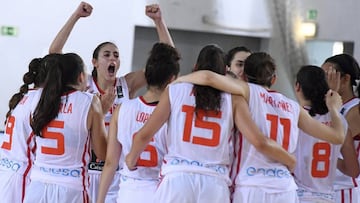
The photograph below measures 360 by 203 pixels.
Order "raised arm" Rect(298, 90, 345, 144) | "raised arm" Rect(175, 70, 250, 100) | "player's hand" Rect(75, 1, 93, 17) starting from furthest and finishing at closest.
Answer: "player's hand" Rect(75, 1, 93, 17), "raised arm" Rect(298, 90, 345, 144), "raised arm" Rect(175, 70, 250, 100)

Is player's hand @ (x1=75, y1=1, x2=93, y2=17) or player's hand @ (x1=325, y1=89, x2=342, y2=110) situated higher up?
player's hand @ (x1=75, y1=1, x2=93, y2=17)

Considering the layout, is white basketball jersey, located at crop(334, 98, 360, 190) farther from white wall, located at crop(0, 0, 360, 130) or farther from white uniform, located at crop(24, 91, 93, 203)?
white wall, located at crop(0, 0, 360, 130)

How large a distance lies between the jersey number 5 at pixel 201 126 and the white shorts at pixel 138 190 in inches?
18.0

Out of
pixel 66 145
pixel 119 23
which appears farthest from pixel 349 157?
pixel 119 23

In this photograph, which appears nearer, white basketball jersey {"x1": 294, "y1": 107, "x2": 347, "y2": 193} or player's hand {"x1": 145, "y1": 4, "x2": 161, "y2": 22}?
white basketball jersey {"x1": 294, "y1": 107, "x2": 347, "y2": 193}

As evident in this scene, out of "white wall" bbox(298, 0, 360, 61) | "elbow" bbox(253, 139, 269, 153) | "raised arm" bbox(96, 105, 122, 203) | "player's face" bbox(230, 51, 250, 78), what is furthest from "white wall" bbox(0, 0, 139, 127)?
"elbow" bbox(253, 139, 269, 153)

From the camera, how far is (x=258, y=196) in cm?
335

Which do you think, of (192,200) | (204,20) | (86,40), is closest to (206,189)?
(192,200)

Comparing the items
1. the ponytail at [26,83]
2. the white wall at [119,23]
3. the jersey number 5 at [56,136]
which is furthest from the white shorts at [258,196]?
the white wall at [119,23]

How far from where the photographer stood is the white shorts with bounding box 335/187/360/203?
413 centimetres

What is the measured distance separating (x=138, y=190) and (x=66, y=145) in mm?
460

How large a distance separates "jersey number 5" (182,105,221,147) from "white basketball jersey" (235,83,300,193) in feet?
0.59

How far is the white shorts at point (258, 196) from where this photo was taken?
3348 mm

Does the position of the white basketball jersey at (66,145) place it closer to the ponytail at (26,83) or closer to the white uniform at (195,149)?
the ponytail at (26,83)
